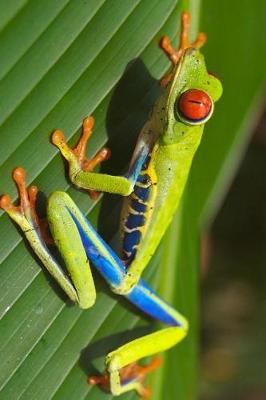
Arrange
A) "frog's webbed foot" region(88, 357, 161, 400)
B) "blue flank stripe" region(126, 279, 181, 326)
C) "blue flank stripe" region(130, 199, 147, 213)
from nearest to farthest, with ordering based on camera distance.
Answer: "blue flank stripe" region(130, 199, 147, 213) → "blue flank stripe" region(126, 279, 181, 326) → "frog's webbed foot" region(88, 357, 161, 400)

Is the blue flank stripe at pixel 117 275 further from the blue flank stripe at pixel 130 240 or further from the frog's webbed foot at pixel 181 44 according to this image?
the frog's webbed foot at pixel 181 44

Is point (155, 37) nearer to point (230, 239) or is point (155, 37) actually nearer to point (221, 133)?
point (221, 133)

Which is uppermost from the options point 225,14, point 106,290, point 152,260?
point 225,14

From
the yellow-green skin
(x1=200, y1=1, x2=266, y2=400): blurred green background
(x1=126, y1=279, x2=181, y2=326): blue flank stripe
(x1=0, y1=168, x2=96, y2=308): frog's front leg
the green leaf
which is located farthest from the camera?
(x1=200, y1=1, x2=266, y2=400): blurred green background

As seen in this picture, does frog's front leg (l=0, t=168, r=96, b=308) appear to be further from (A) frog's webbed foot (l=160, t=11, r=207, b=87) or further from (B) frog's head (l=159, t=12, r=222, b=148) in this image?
(A) frog's webbed foot (l=160, t=11, r=207, b=87)

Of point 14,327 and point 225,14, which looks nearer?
point 14,327

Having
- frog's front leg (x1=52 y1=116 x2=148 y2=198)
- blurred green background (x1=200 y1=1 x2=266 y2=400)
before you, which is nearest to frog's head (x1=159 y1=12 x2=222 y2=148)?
frog's front leg (x1=52 y1=116 x2=148 y2=198)

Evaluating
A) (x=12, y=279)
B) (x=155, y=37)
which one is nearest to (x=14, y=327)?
(x=12, y=279)

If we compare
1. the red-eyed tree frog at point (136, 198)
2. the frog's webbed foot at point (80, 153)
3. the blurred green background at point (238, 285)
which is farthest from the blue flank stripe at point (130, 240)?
the blurred green background at point (238, 285)
